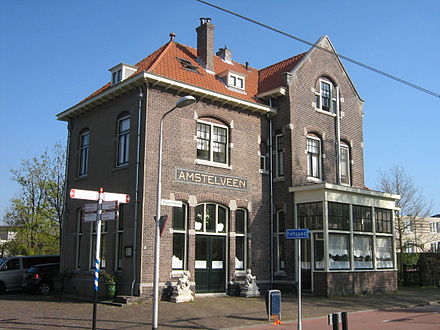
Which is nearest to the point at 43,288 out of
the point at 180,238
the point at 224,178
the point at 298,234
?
the point at 180,238

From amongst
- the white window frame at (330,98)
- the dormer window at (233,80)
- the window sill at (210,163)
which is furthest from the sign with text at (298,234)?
the white window frame at (330,98)

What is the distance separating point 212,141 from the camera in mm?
21156

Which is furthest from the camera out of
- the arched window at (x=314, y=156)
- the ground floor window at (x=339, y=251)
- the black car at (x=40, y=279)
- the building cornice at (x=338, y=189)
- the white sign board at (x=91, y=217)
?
the arched window at (x=314, y=156)

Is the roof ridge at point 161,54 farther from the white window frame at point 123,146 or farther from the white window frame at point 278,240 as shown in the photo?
the white window frame at point 278,240

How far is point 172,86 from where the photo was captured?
19719 mm

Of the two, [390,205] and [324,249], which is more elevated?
[390,205]

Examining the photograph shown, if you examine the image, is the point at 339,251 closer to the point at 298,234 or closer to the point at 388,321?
the point at 388,321

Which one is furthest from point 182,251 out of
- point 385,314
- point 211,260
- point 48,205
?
point 48,205

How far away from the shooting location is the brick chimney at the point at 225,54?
26.4 m

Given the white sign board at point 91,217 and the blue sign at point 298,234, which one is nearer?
the white sign board at point 91,217

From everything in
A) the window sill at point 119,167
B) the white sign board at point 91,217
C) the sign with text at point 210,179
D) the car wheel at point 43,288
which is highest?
the window sill at point 119,167

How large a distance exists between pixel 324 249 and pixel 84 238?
10.6 meters

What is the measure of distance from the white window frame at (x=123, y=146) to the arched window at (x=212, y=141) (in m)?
2.96

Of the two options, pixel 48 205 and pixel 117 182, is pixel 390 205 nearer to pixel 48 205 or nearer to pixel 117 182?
pixel 117 182
